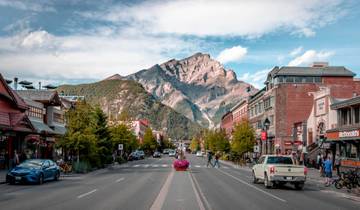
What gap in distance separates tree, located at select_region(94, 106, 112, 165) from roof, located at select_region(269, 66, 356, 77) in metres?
34.4

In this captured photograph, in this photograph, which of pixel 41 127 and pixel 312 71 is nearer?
pixel 41 127

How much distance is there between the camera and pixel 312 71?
260ft

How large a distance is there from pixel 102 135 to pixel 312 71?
41101mm

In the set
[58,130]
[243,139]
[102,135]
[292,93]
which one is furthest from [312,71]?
[58,130]

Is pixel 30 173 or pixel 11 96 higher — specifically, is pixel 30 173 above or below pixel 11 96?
below

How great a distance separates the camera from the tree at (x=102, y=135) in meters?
49.7

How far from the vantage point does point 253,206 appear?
17.0m

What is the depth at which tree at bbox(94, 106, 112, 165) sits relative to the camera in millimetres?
49719

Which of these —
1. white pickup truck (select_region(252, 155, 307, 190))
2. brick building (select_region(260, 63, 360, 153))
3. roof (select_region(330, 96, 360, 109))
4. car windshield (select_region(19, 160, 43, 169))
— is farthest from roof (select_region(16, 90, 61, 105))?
white pickup truck (select_region(252, 155, 307, 190))

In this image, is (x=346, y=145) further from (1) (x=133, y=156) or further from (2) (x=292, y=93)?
(1) (x=133, y=156)

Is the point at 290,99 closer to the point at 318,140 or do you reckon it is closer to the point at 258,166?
the point at 318,140

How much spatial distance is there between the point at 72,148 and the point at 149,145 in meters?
91.7

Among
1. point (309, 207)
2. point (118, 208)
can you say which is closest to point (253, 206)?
point (309, 207)

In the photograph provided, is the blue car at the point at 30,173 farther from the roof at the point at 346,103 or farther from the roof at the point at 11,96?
the roof at the point at 346,103
